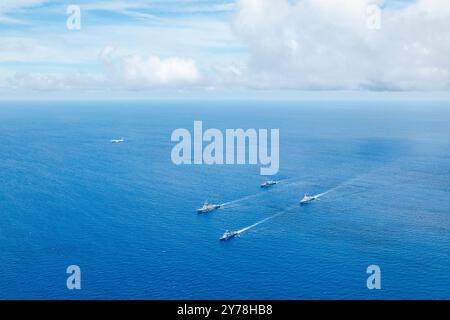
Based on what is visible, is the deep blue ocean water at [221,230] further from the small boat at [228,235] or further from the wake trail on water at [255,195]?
the small boat at [228,235]

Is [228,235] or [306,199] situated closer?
[228,235]

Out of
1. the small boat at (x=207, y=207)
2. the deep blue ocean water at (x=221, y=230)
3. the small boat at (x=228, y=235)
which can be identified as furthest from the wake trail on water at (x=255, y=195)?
the small boat at (x=228, y=235)

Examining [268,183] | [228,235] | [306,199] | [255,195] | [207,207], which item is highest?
[268,183]

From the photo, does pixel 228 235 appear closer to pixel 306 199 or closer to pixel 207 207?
pixel 207 207

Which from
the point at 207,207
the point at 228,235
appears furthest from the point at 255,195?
the point at 228,235

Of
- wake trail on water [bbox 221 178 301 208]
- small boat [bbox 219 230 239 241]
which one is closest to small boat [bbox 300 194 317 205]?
wake trail on water [bbox 221 178 301 208]

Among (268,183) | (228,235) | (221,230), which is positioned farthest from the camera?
(268,183)

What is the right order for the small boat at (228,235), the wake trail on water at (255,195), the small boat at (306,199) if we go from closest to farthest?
the small boat at (228,235)
the wake trail on water at (255,195)
the small boat at (306,199)

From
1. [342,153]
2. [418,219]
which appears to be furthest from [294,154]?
[418,219]
